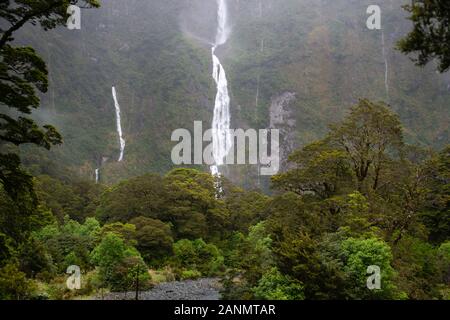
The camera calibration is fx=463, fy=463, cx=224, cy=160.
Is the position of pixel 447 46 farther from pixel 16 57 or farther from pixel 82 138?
pixel 82 138

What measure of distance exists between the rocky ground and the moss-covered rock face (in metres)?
95.2

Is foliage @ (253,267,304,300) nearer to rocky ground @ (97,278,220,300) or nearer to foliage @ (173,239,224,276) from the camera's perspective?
rocky ground @ (97,278,220,300)

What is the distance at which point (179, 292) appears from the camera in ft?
83.3

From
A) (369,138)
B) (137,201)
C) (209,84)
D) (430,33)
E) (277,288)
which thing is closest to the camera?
(430,33)

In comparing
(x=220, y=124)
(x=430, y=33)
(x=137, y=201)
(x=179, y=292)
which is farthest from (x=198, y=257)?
(x=220, y=124)

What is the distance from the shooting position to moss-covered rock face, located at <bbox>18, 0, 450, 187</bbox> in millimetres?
143000

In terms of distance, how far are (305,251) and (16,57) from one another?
33.5 ft

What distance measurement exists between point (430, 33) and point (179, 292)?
61.4 ft

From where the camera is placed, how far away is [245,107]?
159 meters

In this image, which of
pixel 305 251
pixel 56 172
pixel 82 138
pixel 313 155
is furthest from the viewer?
pixel 82 138

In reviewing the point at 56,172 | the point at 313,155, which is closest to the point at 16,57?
the point at 313,155

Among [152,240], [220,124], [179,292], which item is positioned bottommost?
[179,292]

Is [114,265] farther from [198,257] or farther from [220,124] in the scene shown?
[220,124]

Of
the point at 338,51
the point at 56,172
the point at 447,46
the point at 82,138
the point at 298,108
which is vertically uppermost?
the point at 338,51
